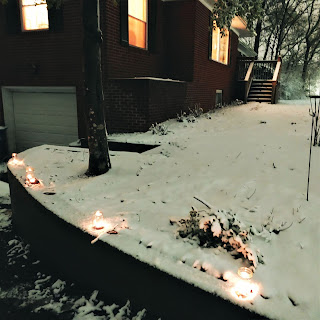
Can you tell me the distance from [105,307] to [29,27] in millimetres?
9487

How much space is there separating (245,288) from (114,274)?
1378 millimetres

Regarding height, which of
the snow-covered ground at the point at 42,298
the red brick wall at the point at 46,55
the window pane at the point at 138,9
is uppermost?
the window pane at the point at 138,9

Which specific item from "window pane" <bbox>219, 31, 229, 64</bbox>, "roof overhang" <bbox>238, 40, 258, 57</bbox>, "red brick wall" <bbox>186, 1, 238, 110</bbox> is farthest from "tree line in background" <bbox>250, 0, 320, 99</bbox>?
"red brick wall" <bbox>186, 1, 238, 110</bbox>

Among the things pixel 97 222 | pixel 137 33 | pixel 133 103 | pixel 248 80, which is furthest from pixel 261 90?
pixel 97 222

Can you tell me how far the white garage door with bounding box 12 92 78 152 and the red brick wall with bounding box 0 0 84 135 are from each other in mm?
548

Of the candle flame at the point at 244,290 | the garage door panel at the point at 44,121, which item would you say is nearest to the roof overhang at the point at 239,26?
the garage door panel at the point at 44,121

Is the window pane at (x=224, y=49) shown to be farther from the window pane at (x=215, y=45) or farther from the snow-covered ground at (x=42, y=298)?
the snow-covered ground at (x=42, y=298)

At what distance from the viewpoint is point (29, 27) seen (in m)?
9.76

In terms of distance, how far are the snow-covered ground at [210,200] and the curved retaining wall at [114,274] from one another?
0.08 metres

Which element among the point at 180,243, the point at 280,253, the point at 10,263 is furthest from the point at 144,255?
the point at 10,263

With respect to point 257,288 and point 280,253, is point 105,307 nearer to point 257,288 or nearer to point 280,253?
point 257,288

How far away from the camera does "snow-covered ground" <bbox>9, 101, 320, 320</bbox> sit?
2609 mm

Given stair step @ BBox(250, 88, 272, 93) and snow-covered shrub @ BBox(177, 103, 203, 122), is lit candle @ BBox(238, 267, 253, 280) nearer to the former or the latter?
snow-covered shrub @ BBox(177, 103, 203, 122)

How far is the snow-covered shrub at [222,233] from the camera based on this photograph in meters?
2.96
